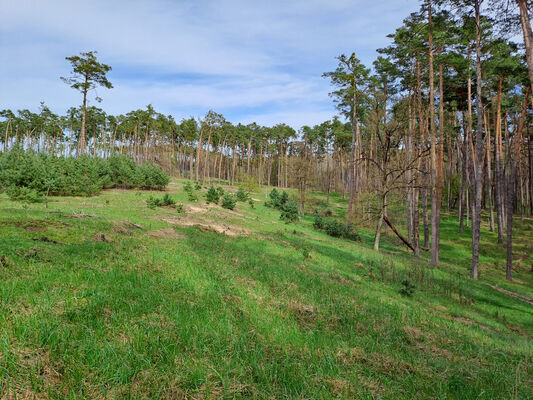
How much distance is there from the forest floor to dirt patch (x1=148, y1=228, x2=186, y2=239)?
1380mm

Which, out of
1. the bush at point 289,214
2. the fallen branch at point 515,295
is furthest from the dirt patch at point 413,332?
the bush at point 289,214

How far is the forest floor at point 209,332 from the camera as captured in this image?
2736mm

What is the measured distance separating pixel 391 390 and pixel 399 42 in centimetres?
2275

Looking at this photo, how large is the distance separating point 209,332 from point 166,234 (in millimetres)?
8054

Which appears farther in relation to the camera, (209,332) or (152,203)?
(152,203)

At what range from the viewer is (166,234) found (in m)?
11.0

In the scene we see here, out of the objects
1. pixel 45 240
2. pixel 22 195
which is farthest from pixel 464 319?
pixel 22 195

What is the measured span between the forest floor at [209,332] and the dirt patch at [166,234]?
1.38m

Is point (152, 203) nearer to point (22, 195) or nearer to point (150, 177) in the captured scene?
point (22, 195)

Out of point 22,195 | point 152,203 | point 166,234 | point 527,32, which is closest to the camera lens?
point 527,32

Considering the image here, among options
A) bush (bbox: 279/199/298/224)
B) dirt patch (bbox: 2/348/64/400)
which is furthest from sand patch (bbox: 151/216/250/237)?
dirt patch (bbox: 2/348/64/400)

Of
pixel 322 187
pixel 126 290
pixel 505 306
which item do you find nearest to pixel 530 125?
pixel 505 306

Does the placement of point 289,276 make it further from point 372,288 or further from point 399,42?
point 399,42

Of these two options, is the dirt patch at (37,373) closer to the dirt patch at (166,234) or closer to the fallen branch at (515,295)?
the dirt patch at (166,234)
